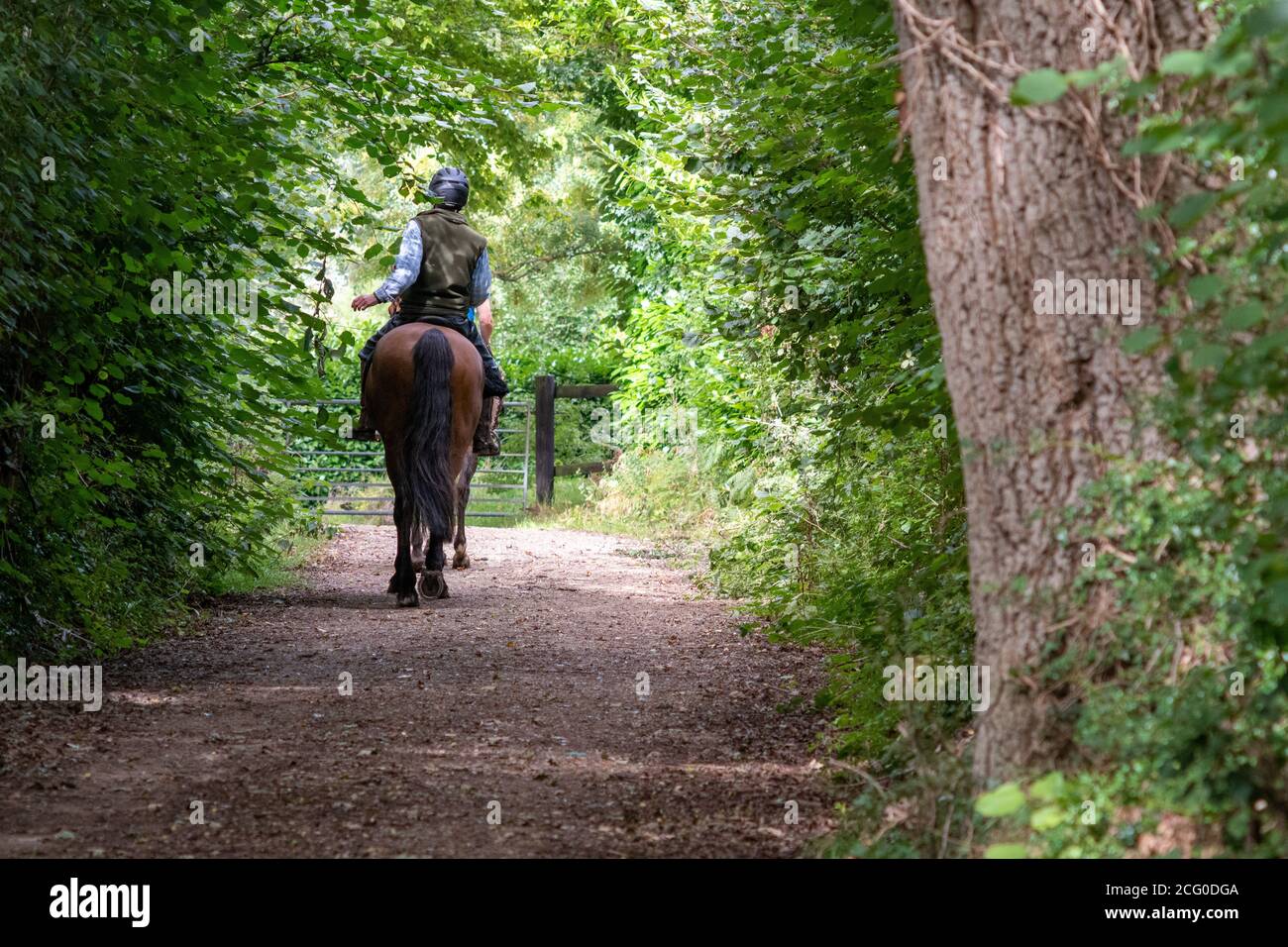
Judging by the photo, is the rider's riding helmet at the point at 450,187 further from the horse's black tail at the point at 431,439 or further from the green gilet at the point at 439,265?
the horse's black tail at the point at 431,439

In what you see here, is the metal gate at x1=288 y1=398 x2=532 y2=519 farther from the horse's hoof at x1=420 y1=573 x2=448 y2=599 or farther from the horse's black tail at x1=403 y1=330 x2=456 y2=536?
the horse's black tail at x1=403 y1=330 x2=456 y2=536

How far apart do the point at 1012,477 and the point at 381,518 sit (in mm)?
19336

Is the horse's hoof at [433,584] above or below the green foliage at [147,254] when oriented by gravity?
below

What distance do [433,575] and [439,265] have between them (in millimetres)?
2359

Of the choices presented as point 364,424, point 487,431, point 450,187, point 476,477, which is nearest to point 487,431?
point 487,431

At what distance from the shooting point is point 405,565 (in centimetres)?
998

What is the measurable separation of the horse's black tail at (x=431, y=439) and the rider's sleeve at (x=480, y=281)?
1039 mm

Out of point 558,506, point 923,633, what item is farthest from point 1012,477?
point 558,506

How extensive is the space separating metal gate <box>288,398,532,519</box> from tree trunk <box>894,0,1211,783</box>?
17.8 metres

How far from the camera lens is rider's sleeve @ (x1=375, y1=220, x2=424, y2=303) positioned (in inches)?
400

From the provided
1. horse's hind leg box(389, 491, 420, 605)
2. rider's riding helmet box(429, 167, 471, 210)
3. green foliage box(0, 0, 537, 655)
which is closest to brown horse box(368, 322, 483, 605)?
horse's hind leg box(389, 491, 420, 605)

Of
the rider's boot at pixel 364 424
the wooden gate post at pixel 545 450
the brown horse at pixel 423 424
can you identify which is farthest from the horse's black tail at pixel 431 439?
the wooden gate post at pixel 545 450

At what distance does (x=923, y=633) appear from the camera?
528 centimetres

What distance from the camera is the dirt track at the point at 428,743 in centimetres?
437
